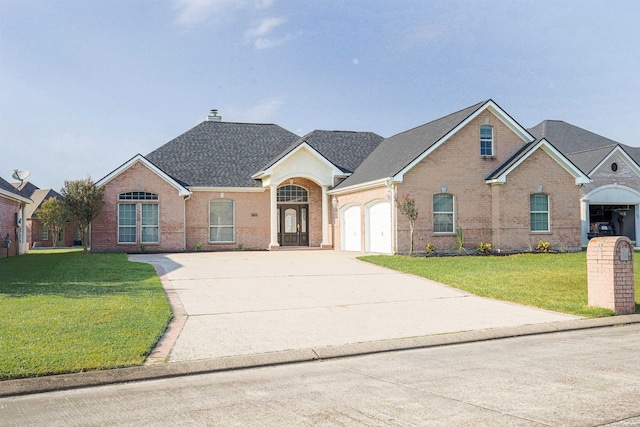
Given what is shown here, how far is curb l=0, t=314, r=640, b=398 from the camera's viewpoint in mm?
6363

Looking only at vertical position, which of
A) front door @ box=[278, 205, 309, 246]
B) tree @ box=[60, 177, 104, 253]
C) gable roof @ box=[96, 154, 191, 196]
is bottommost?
front door @ box=[278, 205, 309, 246]

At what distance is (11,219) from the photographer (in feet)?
88.8

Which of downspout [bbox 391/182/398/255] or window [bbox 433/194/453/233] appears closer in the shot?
downspout [bbox 391/182/398/255]

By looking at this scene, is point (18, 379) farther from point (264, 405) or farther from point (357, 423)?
point (357, 423)

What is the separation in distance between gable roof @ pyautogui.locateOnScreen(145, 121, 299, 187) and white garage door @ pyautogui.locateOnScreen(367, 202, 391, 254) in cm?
681

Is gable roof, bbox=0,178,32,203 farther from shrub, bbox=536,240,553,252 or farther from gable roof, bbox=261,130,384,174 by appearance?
shrub, bbox=536,240,553,252

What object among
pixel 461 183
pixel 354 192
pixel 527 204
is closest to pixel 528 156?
pixel 527 204

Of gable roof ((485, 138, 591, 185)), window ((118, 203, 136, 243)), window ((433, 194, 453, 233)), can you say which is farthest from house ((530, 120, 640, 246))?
window ((118, 203, 136, 243))

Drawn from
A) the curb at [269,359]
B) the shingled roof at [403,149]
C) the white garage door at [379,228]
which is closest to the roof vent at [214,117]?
the shingled roof at [403,149]

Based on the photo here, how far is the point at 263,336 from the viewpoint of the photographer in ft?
29.5

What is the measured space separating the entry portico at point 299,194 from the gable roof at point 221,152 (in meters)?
1.59

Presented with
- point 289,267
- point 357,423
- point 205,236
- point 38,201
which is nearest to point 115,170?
point 205,236

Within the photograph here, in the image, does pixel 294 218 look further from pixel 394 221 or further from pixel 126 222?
pixel 126 222

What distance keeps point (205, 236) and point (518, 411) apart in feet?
80.6
